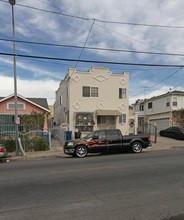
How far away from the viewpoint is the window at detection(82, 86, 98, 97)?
21.1 metres

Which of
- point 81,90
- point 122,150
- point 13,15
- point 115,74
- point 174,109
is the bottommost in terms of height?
point 122,150

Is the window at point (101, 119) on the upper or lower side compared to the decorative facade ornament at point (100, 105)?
lower

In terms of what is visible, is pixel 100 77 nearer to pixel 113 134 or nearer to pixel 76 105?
pixel 76 105

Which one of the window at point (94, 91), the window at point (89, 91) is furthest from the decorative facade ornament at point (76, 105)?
the window at point (94, 91)

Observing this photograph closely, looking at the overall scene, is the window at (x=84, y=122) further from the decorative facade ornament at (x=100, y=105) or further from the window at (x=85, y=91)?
the window at (x=85, y=91)

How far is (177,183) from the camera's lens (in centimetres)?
555

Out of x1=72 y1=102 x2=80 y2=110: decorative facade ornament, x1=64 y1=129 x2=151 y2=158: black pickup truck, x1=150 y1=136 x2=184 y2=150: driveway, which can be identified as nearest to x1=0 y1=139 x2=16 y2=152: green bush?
x1=64 y1=129 x2=151 y2=158: black pickup truck

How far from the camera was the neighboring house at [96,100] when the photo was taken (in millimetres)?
20641

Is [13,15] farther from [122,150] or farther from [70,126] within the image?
[70,126]

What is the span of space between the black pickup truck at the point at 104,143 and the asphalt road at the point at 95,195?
4145 mm

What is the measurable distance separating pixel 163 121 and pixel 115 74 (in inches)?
465

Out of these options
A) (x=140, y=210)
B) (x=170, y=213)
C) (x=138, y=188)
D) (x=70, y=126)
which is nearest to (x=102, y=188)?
(x=138, y=188)

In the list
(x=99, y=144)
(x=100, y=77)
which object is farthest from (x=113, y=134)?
(x=100, y=77)

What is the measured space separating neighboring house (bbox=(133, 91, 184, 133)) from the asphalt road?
58.2 feet
